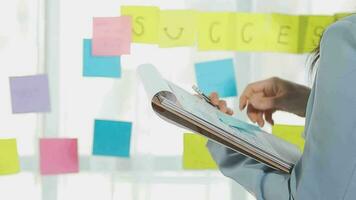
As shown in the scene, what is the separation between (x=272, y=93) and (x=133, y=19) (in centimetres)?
31

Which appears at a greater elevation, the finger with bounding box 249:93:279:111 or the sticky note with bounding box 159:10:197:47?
the sticky note with bounding box 159:10:197:47

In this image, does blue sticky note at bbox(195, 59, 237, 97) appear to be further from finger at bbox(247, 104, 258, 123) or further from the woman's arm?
the woman's arm

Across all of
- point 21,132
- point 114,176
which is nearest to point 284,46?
point 114,176

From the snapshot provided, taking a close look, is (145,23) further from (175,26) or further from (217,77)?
(217,77)

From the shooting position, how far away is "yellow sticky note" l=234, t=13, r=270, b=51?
95cm

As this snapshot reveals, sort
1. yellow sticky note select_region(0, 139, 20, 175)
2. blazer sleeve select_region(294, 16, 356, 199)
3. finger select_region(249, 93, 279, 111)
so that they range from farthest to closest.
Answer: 1. yellow sticky note select_region(0, 139, 20, 175)
2. finger select_region(249, 93, 279, 111)
3. blazer sleeve select_region(294, 16, 356, 199)

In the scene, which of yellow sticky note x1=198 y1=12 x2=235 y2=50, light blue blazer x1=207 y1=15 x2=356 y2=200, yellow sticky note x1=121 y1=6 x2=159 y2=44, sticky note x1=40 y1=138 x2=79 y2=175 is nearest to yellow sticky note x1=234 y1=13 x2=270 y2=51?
yellow sticky note x1=198 y1=12 x2=235 y2=50

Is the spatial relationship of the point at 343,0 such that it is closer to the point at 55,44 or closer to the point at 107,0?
the point at 107,0

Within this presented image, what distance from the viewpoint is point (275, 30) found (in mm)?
967

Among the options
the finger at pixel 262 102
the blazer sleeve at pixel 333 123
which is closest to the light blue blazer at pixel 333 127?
the blazer sleeve at pixel 333 123

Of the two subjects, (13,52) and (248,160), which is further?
(13,52)

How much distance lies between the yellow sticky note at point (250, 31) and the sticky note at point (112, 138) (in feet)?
0.89

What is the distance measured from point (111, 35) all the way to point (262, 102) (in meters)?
0.33

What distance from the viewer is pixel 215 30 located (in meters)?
0.95
